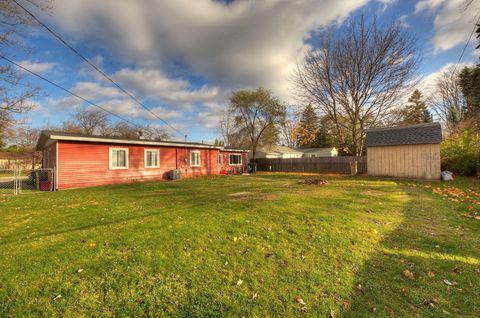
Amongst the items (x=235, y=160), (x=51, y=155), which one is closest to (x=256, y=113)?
(x=235, y=160)

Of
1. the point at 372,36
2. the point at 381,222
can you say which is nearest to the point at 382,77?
the point at 372,36

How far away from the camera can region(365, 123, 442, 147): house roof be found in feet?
44.4

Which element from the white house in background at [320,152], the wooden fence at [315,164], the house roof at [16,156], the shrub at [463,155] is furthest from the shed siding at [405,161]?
the house roof at [16,156]

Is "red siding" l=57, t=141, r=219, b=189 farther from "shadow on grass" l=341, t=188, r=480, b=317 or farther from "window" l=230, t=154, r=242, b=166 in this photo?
"shadow on grass" l=341, t=188, r=480, b=317

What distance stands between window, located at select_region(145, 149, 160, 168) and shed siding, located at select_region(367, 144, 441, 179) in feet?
49.3

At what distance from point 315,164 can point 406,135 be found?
915 centimetres

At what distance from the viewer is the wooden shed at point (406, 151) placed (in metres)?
13.5

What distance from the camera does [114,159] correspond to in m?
13.5

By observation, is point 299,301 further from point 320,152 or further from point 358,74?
point 320,152

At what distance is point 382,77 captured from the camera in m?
17.9

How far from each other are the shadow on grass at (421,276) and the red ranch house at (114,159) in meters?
13.4

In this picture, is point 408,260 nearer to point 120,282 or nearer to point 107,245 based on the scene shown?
point 120,282

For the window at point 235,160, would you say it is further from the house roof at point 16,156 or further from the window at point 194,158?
the house roof at point 16,156

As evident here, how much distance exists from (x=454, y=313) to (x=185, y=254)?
3.28 m
